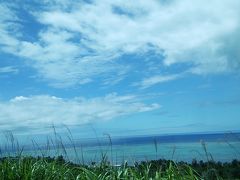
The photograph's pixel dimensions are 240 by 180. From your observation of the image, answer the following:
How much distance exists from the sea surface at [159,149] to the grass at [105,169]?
6cm

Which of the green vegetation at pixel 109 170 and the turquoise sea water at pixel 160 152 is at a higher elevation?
the turquoise sea water at pixel 160 152

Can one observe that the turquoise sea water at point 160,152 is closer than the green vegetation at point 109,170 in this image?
No

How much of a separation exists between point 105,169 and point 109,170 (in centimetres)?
27

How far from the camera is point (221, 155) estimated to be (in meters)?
7.92

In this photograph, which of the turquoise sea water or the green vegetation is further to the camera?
the turquoise sea water

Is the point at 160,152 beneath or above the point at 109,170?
above

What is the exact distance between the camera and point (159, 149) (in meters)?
8.67

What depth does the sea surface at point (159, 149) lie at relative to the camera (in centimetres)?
746

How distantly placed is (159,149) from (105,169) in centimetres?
99

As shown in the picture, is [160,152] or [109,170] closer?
[109,170]

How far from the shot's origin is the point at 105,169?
8.49 meters

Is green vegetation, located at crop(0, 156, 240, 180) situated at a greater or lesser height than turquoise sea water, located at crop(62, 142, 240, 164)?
lesser

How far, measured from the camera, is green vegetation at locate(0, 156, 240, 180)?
24.7 feet

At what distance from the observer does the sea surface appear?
7461mm
